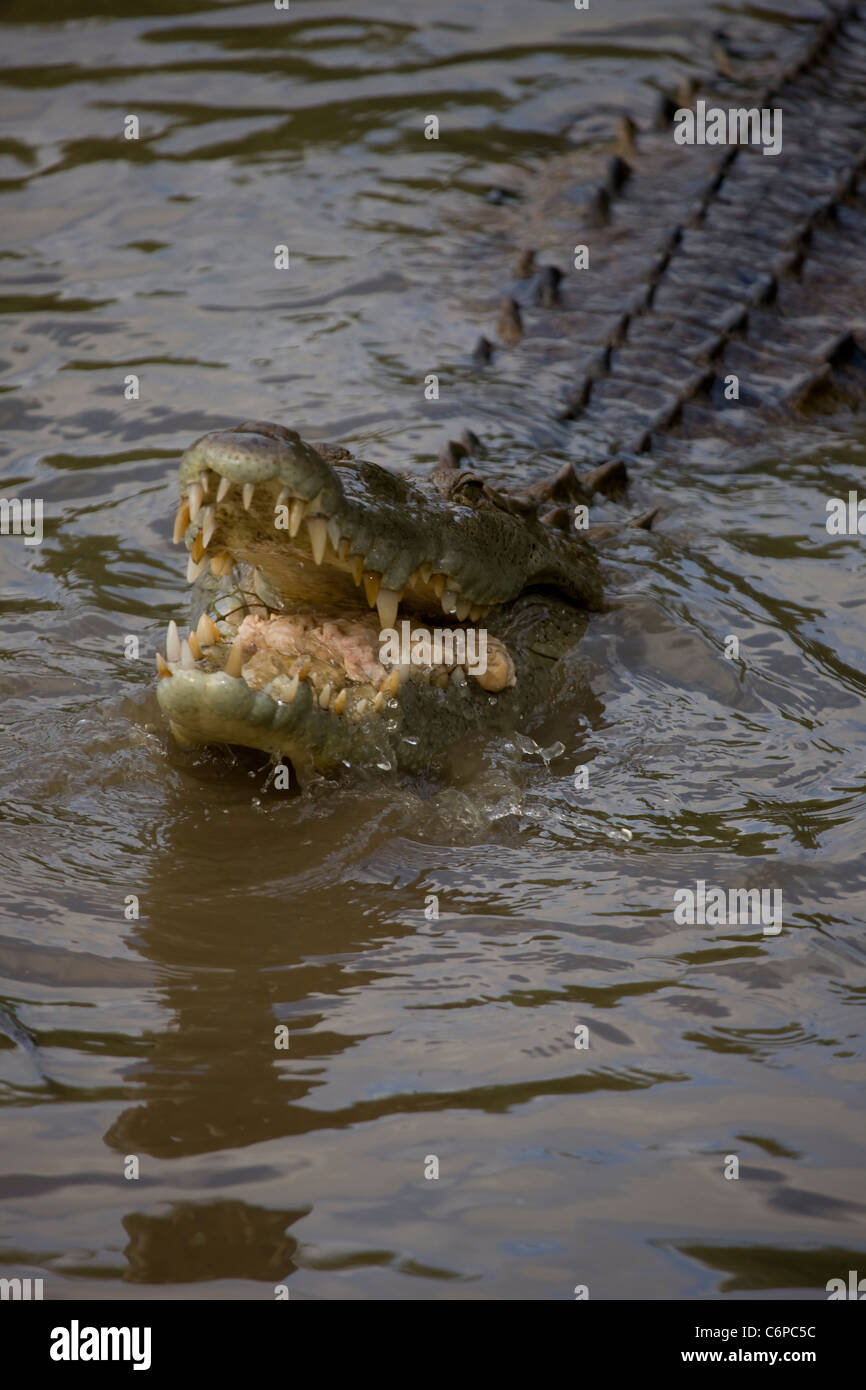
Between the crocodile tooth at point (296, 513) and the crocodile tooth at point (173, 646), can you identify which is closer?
the crocodile tooth at point (296, 513)

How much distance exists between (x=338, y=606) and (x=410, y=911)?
0.96 m

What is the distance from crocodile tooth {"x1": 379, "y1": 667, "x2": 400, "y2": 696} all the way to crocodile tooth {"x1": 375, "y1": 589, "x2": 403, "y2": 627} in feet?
0.48

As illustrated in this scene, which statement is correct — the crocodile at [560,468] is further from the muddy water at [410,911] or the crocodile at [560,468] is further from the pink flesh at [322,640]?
the muddy water at [410,911]

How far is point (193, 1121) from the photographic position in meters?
3.04

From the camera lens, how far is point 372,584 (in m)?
4.01

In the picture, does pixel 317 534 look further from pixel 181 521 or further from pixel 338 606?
pixel 338 606

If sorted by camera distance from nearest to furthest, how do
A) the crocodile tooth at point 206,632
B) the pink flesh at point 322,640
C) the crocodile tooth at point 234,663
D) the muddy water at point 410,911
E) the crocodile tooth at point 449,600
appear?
the muddy water at point 410,911 < the crocodile tooth at point 234,663 < the crocodile tooth at point 206,632 < the pink flesh at point 322,640 < the crocodile tooth at point 449,600

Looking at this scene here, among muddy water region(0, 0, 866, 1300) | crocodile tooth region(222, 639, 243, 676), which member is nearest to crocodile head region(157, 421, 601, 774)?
crocodile tooth region(222, 639, 243, 676)

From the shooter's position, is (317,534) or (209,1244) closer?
(209,1244)

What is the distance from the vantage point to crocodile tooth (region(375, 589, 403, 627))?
4023 millimetres

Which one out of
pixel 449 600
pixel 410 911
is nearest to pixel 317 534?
pixel 449 600

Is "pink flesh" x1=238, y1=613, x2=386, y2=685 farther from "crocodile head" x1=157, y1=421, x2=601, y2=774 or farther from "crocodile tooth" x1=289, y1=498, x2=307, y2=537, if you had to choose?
"crocodile tooth" x1=289, y1=498, x2=307, y2=537

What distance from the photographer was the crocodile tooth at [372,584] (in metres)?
4.01

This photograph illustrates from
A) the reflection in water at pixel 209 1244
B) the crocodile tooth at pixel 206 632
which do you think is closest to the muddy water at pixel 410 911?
the reflection in water at pixel 209 1244
